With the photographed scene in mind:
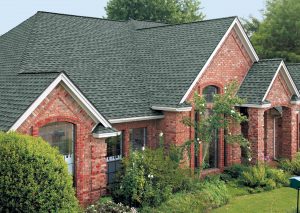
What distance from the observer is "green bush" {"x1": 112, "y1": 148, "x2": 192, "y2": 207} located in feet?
48.5

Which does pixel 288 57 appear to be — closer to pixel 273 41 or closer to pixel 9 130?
pixel 273 41

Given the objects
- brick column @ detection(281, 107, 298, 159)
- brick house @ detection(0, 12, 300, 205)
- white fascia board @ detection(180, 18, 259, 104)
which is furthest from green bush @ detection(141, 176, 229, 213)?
brick column @ detection(281, 107, 298, 159)

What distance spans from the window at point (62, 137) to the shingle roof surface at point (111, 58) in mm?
1708

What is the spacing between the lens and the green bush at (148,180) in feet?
48.5

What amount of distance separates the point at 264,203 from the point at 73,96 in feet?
27.6

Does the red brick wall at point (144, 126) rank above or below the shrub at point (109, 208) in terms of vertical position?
above

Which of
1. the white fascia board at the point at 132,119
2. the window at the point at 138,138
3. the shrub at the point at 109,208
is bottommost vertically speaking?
the shrub at the point at 109,208

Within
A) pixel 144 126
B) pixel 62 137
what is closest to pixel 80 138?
pixel 62 137

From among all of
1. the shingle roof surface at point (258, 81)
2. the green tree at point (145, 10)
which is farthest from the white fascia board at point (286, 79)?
the green tree at point (145, 10)

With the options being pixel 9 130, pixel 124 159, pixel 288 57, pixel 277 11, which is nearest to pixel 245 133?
pixel 124 159

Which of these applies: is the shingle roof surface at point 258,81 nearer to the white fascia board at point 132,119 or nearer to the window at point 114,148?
the white fascia board at point 132,119

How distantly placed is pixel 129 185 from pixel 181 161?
385 centimetres

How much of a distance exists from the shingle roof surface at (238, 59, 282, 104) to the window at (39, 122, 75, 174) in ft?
31.5

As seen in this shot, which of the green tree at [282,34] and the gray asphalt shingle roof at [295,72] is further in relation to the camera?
the green tree at [282,34]
